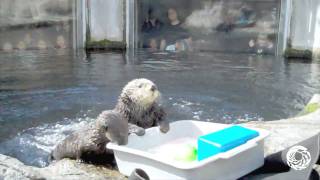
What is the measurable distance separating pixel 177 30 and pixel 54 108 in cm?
534

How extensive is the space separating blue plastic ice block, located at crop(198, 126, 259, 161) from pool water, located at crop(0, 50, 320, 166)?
5.37 feet

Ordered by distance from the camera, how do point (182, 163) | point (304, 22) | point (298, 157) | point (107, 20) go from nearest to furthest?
point (182, 163) < point (298, 157) < point (304, 22) < point (107, 20)

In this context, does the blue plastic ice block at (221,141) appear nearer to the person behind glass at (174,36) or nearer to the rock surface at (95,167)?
the rock surface at (95,167)

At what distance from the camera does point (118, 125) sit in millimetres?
2783

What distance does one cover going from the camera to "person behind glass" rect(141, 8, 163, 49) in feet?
33.8

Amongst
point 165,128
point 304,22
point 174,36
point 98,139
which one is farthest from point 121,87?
point 304,22

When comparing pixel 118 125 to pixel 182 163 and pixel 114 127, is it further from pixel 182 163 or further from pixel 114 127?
pixel 182 163

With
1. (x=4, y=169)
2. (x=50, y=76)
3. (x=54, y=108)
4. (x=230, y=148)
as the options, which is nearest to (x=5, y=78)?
(x=50, y=76)

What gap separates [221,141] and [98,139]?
87cm

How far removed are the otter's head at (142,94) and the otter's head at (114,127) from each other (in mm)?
466

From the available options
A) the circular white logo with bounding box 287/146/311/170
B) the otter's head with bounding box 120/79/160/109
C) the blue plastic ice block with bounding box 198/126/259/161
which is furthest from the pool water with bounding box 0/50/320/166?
the circular white logo with bounding box 287/146/311/170

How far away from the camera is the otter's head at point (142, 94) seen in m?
3.35

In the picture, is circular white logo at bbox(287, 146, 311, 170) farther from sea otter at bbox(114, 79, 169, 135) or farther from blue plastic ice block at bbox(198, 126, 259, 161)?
sea otter at bbox(114, 79, 169, 135)

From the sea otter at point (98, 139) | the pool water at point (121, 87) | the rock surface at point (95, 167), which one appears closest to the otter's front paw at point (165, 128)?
the sea otter at point (98, 139)
